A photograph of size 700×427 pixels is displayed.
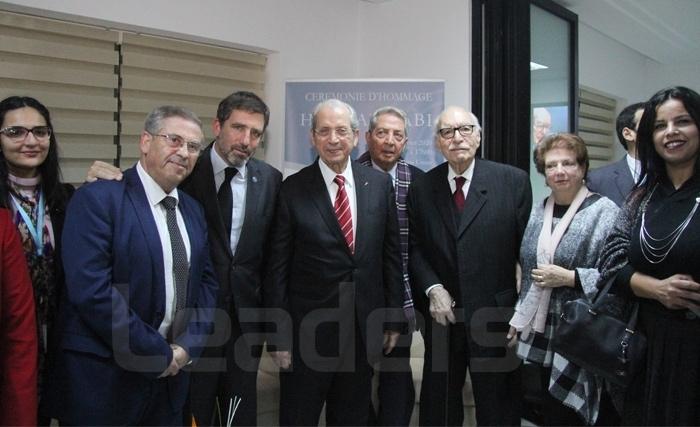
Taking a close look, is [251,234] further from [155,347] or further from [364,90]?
[364,90]

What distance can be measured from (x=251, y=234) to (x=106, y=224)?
2.10 ft

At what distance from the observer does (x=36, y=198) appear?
2066 mm

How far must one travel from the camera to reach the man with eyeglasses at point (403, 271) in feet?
8.68

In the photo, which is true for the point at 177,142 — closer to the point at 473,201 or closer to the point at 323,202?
the point at 323,202

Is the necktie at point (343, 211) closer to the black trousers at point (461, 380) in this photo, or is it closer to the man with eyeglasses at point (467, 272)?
the man with eyeglasses at point (467, 272)

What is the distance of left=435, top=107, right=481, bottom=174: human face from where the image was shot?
2559 millimetres

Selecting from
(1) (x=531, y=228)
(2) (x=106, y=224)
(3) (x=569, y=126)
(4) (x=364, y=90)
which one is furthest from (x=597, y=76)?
(2) (x=106, y=224)

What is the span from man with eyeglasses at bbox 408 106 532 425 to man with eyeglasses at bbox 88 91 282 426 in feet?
2.48

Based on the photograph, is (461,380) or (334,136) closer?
(334,136)

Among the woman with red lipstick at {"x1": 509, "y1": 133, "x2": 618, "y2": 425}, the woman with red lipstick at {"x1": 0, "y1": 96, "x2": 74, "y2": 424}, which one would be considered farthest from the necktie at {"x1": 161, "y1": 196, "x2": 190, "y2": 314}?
the woman with red lipstick at {"x1": 509, "y1": 133, "x2": 618, "y2": 425}

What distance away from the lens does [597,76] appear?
219 inches

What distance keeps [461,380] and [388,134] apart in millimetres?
1244

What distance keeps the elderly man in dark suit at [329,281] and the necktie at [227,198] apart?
210 millimetres

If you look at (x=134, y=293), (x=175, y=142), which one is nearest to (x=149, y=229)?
(x=134, y=293)
